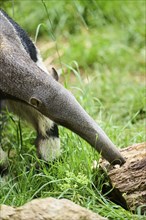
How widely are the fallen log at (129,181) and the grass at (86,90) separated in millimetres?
86

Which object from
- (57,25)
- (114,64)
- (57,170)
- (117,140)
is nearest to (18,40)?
(57,170)

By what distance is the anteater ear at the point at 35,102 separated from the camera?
5754 millimetres

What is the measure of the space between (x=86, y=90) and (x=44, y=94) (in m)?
1.96

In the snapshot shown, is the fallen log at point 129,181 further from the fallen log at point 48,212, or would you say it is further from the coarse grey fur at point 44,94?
the fallen log at point 48,212

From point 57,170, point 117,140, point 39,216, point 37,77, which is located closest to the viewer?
point 39,216

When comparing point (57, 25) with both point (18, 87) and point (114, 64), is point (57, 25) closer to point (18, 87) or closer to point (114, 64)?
point (114, 64)

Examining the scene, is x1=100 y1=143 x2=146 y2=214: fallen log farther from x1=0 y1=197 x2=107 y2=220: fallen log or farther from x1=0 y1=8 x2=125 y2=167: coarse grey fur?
x1=0 y1=197 x2=107 y2=220: fallen log

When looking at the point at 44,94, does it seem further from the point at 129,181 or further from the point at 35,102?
the point at 129,181

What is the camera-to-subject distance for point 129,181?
19.1 ft

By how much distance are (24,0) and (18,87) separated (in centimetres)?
487

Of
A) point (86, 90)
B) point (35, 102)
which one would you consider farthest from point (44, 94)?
point (86, 90)

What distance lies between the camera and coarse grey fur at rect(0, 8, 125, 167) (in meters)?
5.73

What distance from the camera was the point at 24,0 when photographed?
10438mm

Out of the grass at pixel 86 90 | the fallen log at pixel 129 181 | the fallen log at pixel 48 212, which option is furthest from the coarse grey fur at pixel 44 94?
the fallen log at pixel 48 212
